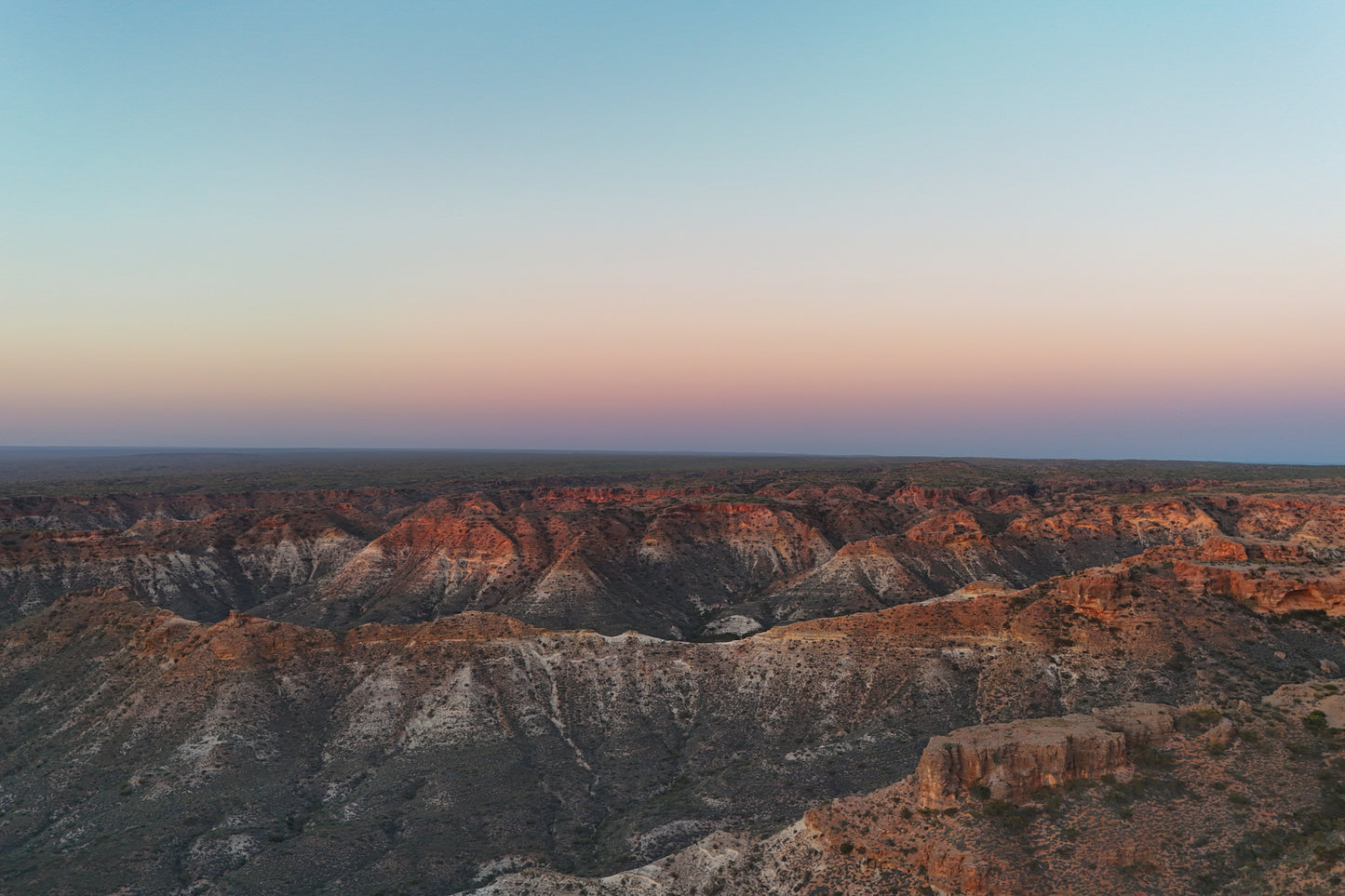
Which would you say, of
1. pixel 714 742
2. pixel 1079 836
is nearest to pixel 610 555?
pixel 714 742

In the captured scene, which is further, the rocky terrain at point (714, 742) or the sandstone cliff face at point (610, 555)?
the sandstone cliff face at point (610, 555)

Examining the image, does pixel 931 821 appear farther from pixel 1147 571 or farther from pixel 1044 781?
pixel 1147 571

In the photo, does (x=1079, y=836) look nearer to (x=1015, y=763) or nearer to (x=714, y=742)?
(x=1015, y=763)

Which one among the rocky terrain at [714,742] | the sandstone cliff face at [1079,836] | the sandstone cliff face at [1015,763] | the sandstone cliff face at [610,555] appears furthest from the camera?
the sandstone cliff face at [610,555]

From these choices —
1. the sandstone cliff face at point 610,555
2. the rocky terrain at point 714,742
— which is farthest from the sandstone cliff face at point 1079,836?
the sandstone cliff face at point 610,555

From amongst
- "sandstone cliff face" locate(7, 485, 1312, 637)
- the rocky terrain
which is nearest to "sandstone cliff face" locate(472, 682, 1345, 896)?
the rocky terrain

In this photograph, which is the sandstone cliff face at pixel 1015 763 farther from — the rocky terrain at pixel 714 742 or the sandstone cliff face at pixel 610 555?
the sandstone cliff face at pixel 610 555
